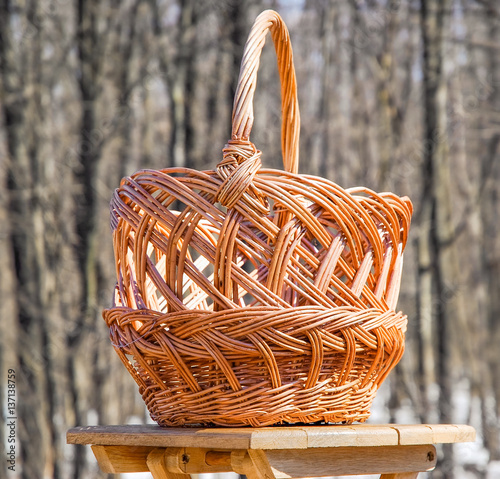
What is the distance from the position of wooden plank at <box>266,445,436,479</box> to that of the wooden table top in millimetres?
45

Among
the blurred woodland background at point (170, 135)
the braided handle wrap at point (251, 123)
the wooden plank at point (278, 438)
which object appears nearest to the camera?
the wooden plank at point (278, 438)

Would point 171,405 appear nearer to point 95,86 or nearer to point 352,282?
point 352,282

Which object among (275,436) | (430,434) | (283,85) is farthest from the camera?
(283,85)

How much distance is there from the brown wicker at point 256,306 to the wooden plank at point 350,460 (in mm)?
47

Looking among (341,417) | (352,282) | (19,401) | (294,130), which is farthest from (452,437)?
(19,401)

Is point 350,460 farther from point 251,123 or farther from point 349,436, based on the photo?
point 251,123

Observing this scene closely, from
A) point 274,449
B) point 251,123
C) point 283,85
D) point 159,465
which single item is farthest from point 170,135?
point 274,449

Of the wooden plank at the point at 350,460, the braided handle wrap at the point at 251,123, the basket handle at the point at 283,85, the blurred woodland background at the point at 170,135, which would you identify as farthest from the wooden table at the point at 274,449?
the blurred woodland background at the point at 170,135

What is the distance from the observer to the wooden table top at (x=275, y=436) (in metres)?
0.88

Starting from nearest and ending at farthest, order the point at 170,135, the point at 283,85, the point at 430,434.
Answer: the point at 430,434
the point at 283,85
the point at 170,135

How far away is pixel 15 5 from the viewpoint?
3.11m

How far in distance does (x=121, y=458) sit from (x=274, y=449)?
280 millimetres

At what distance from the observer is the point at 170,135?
3.33 metres

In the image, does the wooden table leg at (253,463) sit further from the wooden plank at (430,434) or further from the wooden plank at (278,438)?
the wooden plank at (430,434)
